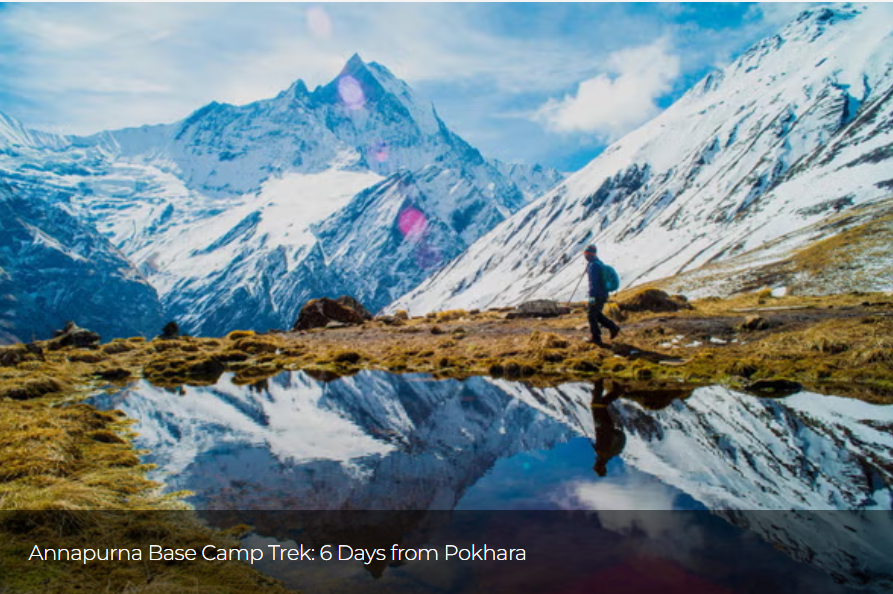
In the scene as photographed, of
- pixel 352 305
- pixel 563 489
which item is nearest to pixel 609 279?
pixel 563 489

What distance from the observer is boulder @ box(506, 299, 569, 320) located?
35.5 m

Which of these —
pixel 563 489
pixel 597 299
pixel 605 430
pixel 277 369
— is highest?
pixel 597 299

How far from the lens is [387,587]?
16.9 ft

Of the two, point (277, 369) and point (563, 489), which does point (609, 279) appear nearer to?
point (563, 489)

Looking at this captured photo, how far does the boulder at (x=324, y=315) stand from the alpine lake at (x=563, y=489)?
30.1 metres

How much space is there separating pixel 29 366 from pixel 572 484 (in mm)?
23825

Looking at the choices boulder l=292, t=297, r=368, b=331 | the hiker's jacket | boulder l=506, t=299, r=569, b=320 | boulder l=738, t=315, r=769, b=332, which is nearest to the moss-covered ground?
boulder l=738, t=315, r=769, b=332

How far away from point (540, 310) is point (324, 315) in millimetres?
18592

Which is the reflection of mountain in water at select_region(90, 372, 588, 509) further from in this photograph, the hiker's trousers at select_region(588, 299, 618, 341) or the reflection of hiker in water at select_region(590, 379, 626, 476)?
the hiker's trousers at select_region(588, 299, 618, 341)

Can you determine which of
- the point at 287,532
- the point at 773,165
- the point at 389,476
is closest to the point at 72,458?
the point at 287,532

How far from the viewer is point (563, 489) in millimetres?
7422

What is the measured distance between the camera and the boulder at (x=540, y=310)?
35531 mm

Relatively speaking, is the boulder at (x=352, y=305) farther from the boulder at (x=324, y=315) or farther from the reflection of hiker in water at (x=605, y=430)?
the reflection of hiker in water at (x=605, y=430)

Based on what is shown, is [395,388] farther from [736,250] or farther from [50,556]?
[736,250]
